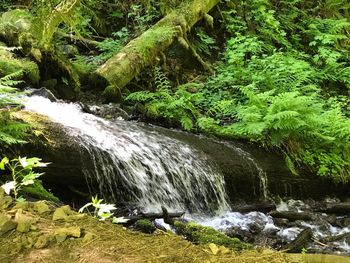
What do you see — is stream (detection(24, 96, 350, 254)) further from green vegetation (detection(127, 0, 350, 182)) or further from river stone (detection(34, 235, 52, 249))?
river stone (detection(34, 235, 52, 249))

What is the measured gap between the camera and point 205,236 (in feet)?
14.0

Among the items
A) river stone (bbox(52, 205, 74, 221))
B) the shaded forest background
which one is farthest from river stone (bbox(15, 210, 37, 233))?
the shaded forest background

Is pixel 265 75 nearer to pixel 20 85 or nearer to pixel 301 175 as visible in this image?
pixel 301 175

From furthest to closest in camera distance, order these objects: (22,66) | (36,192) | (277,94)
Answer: (277,94) → (22,66) → (36,192)

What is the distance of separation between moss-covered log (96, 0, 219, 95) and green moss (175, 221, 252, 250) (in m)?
4.62

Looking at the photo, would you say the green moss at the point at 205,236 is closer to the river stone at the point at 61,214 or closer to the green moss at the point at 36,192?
the green moss at the point at 36,192

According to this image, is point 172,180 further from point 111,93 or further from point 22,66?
point 22,66

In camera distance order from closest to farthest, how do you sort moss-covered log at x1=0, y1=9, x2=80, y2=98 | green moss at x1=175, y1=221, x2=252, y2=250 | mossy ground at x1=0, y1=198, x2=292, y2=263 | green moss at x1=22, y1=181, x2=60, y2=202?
mossy ground at x1=0, y1=198, x2=292, y2=263 → green moss at x1=22, y1=181, x2=60, y2=202 → green moss at x1=175, y1=221, x2=252, y2=250 → moss-covered log at x1=0, y1=9, x2=80, y2=98

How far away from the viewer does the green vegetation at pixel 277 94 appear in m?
7.25

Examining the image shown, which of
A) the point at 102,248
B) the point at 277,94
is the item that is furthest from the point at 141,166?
the point at 277,94

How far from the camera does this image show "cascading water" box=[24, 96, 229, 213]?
17.9 ft

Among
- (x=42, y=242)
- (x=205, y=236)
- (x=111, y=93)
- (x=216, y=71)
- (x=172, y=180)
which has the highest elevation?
(x=216, y=71)

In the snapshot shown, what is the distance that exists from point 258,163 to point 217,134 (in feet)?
3.55

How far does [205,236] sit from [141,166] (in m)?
1.87
